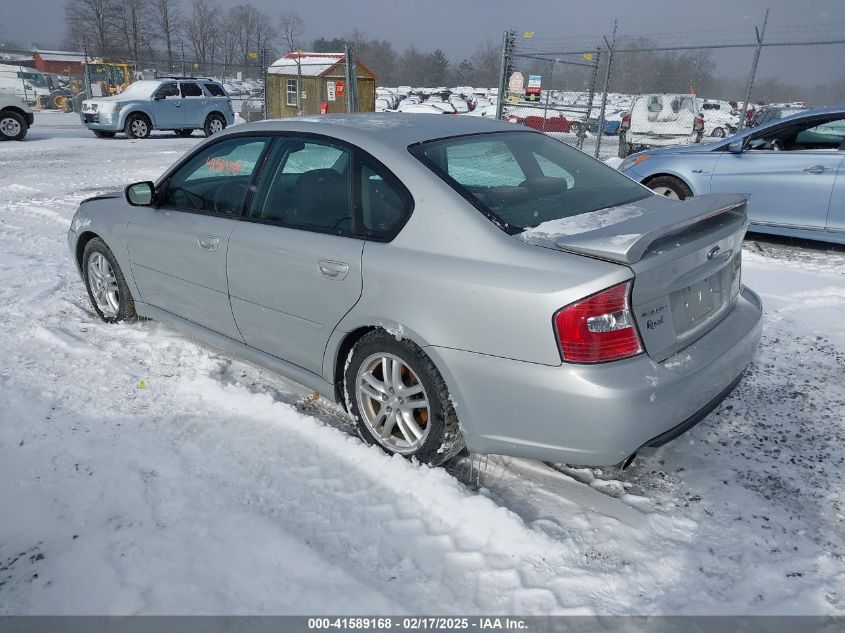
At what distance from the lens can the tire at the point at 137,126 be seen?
19016 mm

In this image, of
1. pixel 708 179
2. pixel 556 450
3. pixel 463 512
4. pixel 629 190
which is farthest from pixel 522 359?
pixel 708 179

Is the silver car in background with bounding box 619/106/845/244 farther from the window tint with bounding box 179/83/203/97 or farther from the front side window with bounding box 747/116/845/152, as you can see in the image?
the window tint with bounding box 179/83/203/97

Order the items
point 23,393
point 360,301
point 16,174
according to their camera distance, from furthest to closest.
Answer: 1. point 16,174
2. point 23,393
3. point 360,301

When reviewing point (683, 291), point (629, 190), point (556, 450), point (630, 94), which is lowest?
point (556, 450)

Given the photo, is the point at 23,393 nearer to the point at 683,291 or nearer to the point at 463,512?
the point at 463,512

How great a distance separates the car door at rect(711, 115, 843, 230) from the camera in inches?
258

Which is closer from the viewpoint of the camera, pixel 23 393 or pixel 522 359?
pixel 522 359

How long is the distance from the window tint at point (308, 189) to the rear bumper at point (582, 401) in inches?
35.5

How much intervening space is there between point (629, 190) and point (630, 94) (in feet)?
50.5

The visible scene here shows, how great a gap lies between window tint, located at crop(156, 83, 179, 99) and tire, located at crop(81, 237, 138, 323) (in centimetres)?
1669

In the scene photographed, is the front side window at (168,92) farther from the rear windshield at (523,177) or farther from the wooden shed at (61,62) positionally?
the wooden shed at (61,62)

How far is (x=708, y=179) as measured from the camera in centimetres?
722

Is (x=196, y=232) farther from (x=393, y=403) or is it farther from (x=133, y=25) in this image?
(x=133, y=25)

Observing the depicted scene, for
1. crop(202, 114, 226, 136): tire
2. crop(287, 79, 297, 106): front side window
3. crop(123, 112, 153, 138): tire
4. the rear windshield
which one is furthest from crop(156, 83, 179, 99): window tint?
the rear windshield
